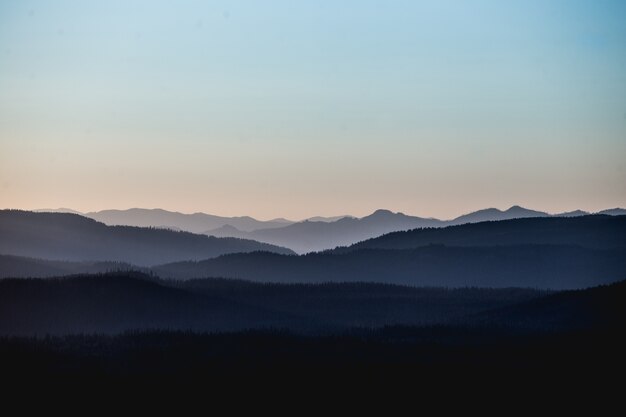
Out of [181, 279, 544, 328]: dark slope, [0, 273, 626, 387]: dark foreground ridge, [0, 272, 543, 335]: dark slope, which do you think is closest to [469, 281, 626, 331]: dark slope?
[0, 273, 626, 387]: dark foreground ridge

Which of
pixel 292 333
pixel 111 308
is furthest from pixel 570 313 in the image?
pixel 111 308

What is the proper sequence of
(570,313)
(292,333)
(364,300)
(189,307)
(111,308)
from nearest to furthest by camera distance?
(292,333) < (570,313) < (111,308) < (189,307) < (364,300)

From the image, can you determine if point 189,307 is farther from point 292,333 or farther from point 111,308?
point 292,333

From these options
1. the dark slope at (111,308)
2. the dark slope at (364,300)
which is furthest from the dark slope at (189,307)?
the dark slope at (364,300)

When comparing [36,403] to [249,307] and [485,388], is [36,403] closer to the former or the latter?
[485,388]

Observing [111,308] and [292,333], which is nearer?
[292,333]

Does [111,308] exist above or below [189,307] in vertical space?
below

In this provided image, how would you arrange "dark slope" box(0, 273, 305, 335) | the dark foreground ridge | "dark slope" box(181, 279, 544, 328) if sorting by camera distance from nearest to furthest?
1. the dark foreground ridge
2. "dark slope" box(0, 273, 305, 335)
3. "dark slope" box(181, 279, 544, 328)

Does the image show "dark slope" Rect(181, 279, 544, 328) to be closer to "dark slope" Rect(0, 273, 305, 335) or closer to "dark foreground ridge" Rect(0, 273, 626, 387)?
"dark foreground ridge" Rect(0, 273, 626, 387)

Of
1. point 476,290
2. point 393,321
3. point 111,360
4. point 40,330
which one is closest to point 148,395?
point 111,360

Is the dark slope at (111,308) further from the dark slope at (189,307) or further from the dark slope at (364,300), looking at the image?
the dark slope at (364,300)

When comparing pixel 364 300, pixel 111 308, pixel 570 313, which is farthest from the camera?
pixel 364 300
